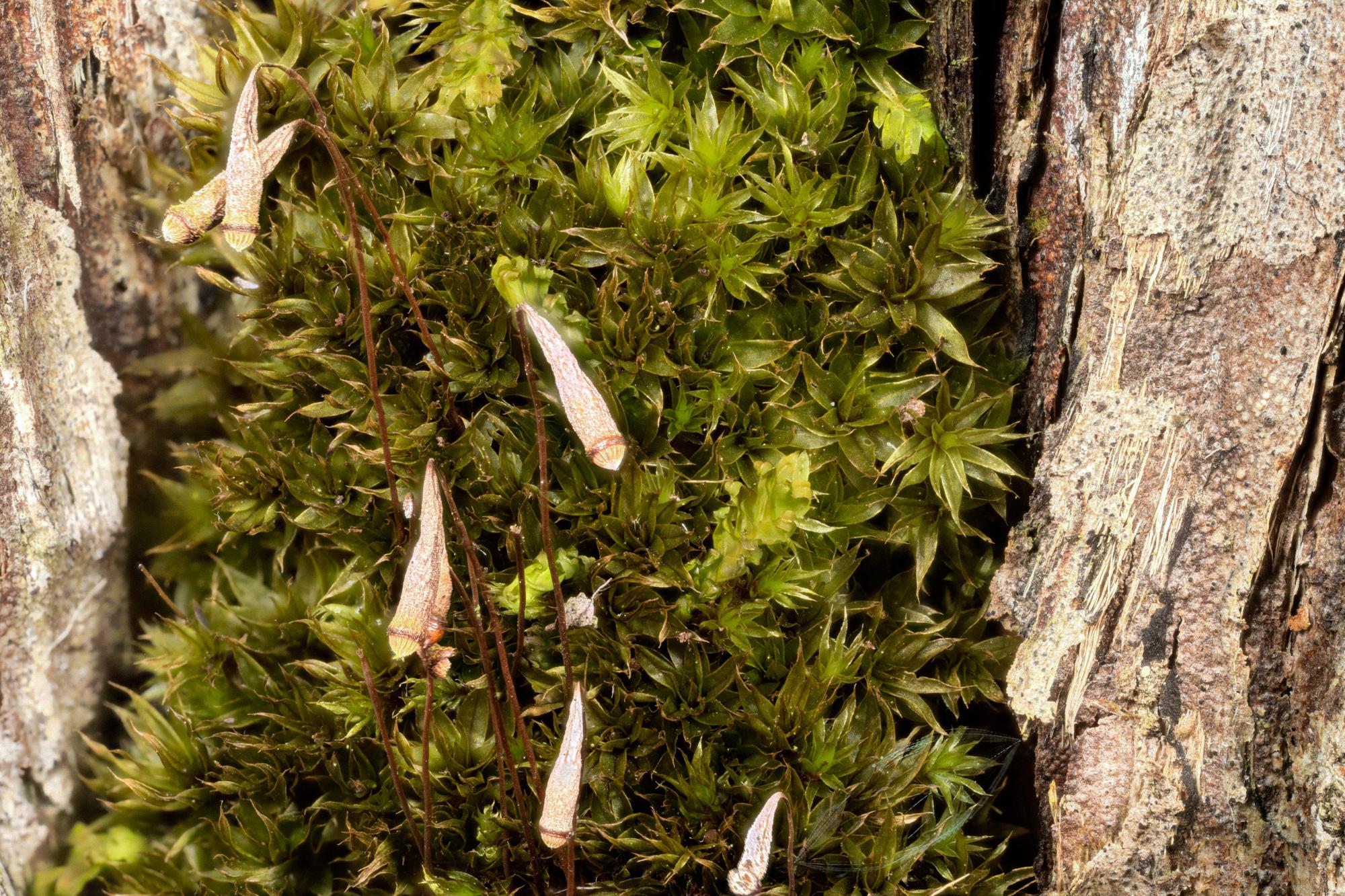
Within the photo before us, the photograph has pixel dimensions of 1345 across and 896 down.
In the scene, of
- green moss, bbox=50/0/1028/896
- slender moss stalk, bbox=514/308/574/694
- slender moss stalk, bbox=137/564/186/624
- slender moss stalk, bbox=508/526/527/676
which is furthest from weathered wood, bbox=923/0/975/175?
slender moss stalk, bbox=137/564/186/624

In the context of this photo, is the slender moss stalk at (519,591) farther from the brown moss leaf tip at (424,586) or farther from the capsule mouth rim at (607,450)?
the capsule mouth rim at (607,450)

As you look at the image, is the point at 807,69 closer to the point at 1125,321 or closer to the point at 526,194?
the point at 526,194

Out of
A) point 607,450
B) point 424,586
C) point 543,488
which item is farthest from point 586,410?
point 424,586

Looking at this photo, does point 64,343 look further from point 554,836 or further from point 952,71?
point 952,71

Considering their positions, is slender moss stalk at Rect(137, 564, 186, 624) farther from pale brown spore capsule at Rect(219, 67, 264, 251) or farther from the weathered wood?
the weathered wood

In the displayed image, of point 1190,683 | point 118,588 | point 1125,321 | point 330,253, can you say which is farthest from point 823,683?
point 118,588
